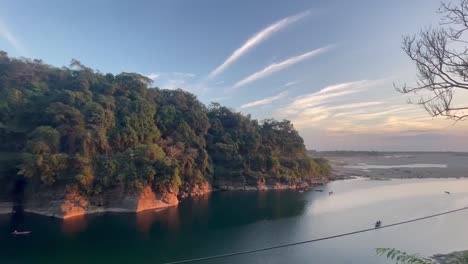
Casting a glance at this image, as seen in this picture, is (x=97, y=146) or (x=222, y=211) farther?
(x=222, y=211)

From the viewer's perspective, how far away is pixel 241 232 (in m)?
19.5

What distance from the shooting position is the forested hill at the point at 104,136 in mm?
22797

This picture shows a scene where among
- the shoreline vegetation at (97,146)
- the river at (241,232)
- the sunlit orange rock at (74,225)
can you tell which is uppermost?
the shoreline vegetation at (97,146)

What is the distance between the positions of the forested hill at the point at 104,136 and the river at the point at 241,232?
3.12m

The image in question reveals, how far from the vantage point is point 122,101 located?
28.9 meters

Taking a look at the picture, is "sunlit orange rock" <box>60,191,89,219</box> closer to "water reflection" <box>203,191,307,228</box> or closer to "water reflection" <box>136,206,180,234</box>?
"water reflection" <box>136,206,180,234</box>

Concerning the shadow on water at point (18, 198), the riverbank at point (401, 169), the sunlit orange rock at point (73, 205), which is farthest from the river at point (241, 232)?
the riverbank at point (401, 169)

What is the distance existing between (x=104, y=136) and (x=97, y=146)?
3.22 ft

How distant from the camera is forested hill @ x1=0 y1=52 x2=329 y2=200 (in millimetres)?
22797

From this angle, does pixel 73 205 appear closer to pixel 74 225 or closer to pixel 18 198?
pixel 74 225

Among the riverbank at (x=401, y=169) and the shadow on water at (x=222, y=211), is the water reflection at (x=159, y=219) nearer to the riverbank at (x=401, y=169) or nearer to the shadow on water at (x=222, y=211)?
the shadow on water at (x=222, y=211)

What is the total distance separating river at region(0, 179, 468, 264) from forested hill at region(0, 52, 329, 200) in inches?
123

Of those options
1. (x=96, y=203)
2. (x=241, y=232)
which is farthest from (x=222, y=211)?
(x=96, y=203)

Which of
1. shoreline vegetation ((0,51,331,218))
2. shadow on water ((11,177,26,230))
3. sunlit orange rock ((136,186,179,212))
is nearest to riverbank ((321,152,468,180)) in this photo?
shoreline vegetation ((0,51,331,218))
